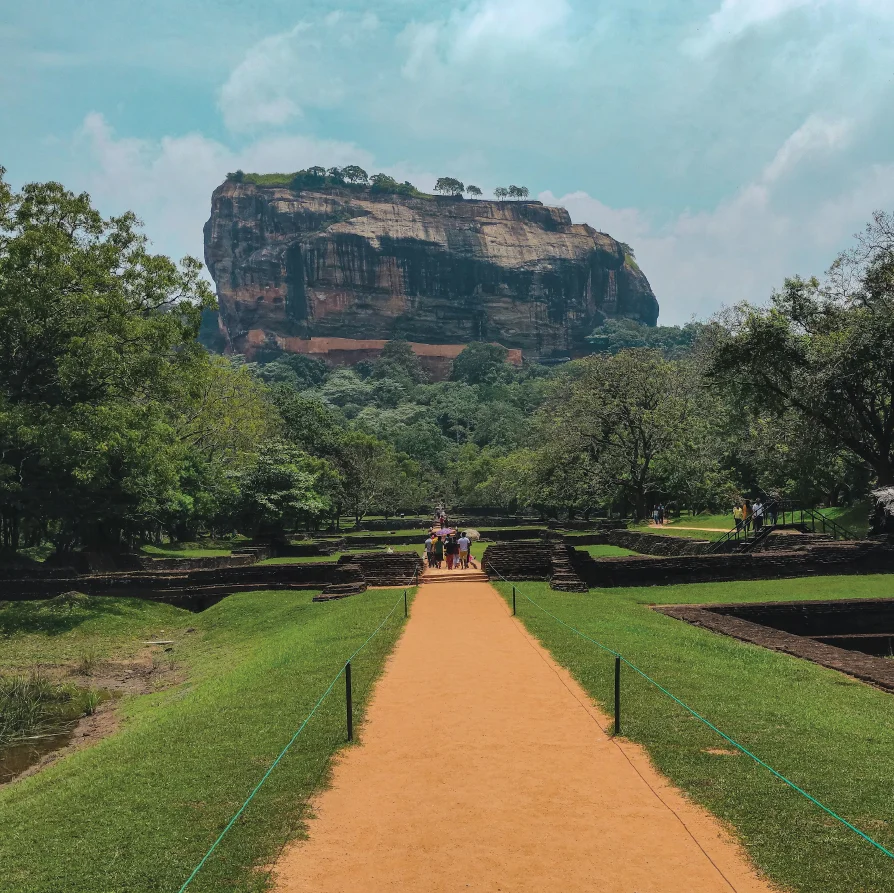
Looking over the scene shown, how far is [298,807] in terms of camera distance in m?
6.17

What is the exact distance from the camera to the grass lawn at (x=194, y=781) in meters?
5.29

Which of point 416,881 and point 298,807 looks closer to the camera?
point 416,881

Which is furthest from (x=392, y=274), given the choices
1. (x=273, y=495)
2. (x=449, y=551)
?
(x=449, y=551)

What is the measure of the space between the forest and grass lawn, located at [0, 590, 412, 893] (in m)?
10.7

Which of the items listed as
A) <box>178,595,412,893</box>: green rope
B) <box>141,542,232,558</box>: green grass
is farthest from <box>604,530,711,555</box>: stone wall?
<box>178,595,412,893</box>: green rope

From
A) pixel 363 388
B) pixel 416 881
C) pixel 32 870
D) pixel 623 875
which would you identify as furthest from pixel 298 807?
pixel 363 388

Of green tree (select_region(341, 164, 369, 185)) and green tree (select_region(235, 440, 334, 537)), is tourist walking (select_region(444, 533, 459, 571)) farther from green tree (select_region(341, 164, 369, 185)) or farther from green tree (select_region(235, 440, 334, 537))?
green tree (select_region(341, 164, 369, 185))

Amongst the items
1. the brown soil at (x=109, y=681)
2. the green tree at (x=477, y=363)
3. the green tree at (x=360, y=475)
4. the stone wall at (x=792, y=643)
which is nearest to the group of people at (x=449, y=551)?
the stone wall at (x=792, y=643)

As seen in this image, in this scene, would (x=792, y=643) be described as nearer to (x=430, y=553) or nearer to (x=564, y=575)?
(x=564, y=575)

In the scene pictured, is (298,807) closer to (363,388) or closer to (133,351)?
(133,351)

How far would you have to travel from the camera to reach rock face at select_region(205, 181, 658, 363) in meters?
168

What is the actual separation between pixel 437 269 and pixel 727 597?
163 m

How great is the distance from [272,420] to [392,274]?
123244 millimetres

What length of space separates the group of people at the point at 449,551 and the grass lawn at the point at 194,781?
8390 mm
